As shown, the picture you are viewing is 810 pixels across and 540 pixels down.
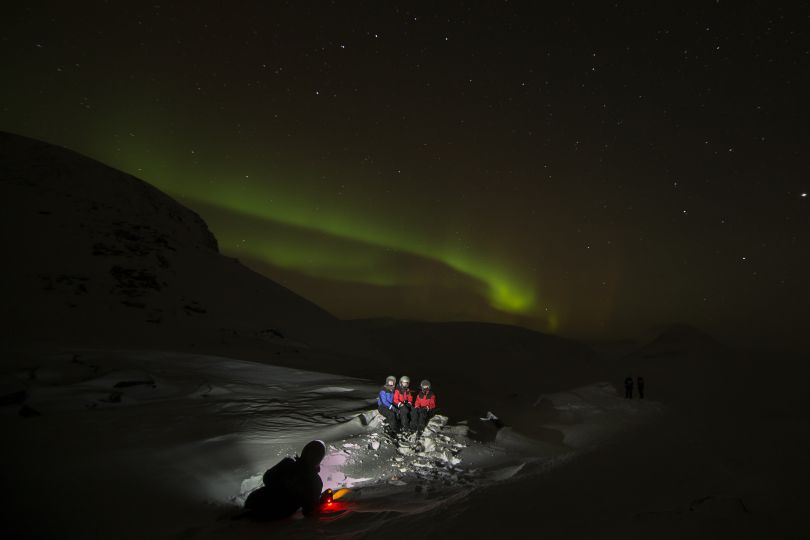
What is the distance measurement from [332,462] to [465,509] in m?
4.24

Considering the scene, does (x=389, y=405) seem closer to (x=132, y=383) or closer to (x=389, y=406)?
(x=389, y=406)

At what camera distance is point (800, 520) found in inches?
138

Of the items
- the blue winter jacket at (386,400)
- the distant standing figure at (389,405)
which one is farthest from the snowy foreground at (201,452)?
the blue winter jacket at (386,400)

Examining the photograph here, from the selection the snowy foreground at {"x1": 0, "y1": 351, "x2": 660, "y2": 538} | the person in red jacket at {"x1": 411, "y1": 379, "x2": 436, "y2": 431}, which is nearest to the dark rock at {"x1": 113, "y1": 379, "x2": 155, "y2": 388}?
the snowy foreground at {"x1": 0, "y1": 351, "x2": 660, "y2": 538}

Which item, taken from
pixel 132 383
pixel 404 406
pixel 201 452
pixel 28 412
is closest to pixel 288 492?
pixel 201 452

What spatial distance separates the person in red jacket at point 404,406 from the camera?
972cm

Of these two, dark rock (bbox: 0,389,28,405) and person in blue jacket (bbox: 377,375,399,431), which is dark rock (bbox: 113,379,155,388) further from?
person in blue jacket (bbox: 377,375,399,431)

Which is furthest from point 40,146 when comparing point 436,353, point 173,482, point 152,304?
point 173,482

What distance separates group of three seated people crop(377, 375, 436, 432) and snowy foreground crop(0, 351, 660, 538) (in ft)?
1.37

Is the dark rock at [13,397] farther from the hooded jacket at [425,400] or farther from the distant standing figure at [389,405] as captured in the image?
the hooded jacket at [425,400]

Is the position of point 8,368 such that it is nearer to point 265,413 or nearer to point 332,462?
point 265,413

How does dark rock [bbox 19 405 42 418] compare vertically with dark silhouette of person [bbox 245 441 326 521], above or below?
above

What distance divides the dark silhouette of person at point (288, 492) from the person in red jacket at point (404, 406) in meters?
4.11

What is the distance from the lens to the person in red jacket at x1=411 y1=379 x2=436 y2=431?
383 inches
